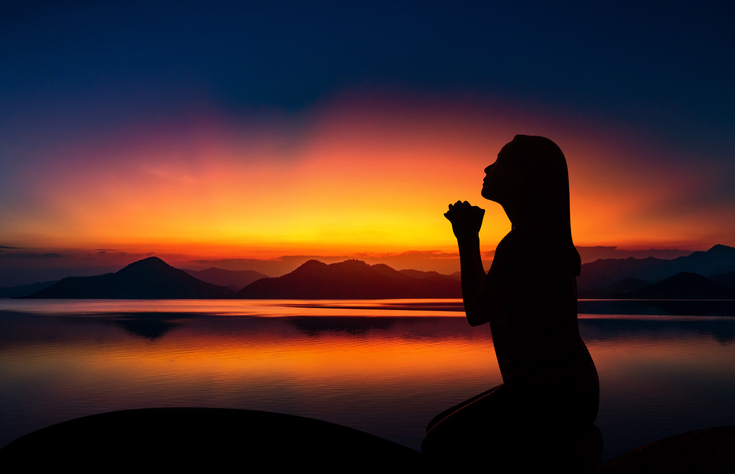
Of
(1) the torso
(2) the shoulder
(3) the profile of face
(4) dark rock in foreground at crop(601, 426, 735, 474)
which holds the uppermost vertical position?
(3) the profile of face

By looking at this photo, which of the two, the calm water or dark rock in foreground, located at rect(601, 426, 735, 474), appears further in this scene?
the calm water

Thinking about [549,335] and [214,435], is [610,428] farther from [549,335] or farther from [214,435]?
[214,435]

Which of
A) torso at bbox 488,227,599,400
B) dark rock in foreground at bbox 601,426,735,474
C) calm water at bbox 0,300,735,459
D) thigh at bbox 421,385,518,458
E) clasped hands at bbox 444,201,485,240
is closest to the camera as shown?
Result: thigh at bbox 421,385,518,458

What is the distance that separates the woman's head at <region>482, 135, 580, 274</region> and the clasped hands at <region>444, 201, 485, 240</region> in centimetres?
18

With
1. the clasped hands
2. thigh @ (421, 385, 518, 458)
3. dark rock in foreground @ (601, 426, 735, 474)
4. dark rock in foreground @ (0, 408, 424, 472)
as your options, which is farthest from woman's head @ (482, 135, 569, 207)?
dark rock in foreground @ (601, 426, 735, 474)

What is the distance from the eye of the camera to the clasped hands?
8.77 ft

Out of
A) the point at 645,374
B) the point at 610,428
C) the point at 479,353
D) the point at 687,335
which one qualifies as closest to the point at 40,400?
the point at 610,428

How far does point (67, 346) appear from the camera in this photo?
30141mm

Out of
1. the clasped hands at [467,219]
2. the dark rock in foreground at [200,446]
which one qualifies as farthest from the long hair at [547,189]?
the dark rock in foreground at [200,446]

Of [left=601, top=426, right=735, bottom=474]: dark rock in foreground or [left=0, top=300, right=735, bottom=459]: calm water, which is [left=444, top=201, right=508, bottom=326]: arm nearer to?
[left=601, top=426, right=735, bottom=474]: dark rock in foreground

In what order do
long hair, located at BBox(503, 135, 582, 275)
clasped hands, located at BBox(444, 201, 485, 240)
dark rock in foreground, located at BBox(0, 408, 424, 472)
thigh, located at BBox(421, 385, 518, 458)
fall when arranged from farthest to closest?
clasped hands, located at BBox(444, 201, 485, 240)
long hair, located at BBox(503, 135, 582, 275)
thigh, located at BBox(421, 385, 518, 458)
dark rock in foreground, located at BBox(0, 408, 424, 472)

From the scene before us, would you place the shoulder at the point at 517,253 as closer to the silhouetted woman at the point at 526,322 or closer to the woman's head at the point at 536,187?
the silhouetted woman at the point at 526,322

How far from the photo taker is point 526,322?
2348 millimetres

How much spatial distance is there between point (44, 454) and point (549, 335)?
202cm
